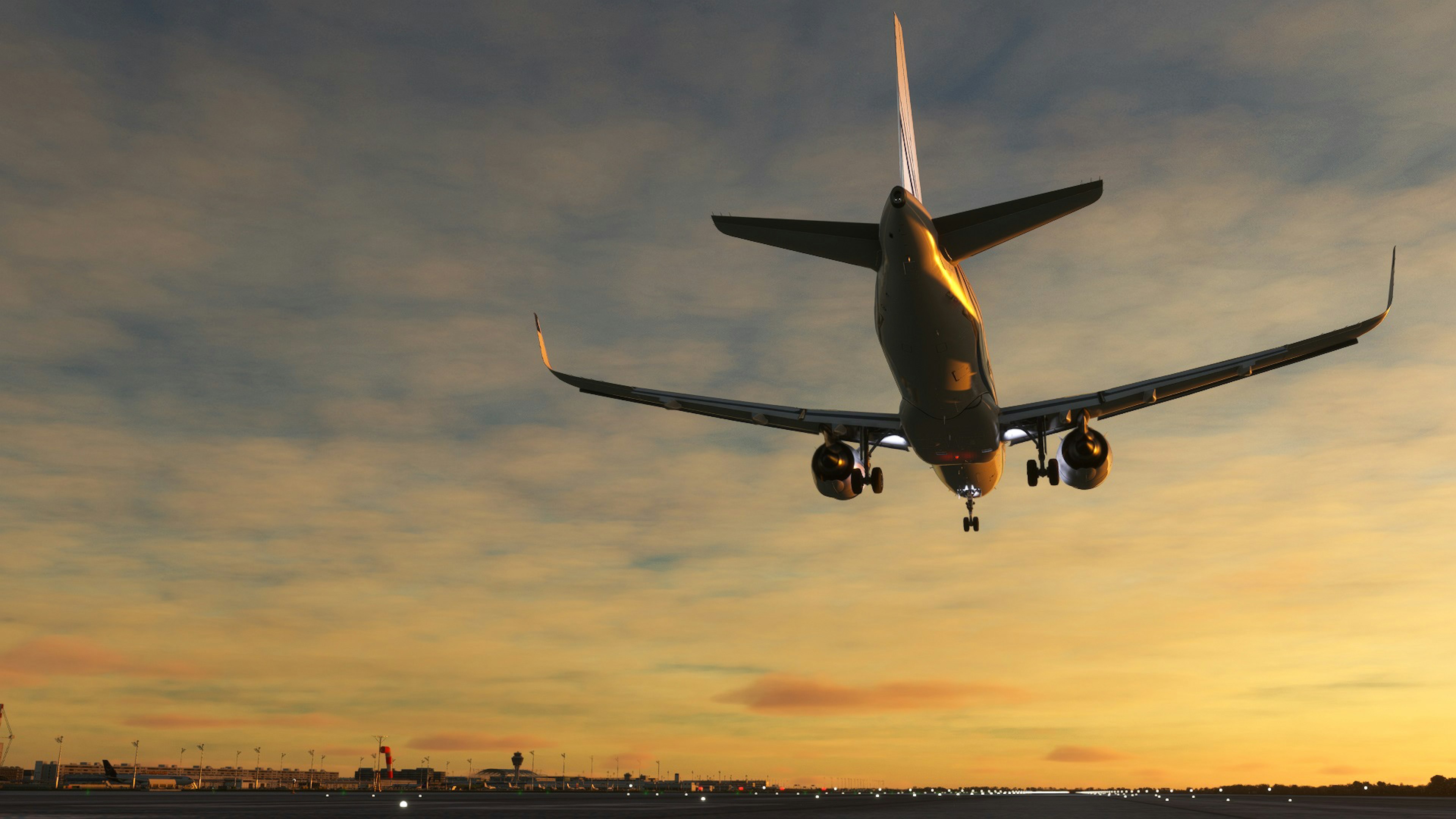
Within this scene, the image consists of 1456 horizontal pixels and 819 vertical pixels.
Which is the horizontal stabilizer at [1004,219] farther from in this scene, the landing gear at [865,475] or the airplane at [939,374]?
the landing gear at [865,475]

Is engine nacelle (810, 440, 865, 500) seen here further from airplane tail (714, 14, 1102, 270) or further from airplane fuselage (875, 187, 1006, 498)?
airplane tail (714, 14, 1102, 270)

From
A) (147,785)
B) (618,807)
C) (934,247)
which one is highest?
(934,247)

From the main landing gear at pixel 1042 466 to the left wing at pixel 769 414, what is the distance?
17.7 feet

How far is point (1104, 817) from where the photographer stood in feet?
175

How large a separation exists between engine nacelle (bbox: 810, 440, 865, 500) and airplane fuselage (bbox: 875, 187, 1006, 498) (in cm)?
264

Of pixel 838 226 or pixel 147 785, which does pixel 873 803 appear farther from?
pixel 147 785

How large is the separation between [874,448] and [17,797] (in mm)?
81196

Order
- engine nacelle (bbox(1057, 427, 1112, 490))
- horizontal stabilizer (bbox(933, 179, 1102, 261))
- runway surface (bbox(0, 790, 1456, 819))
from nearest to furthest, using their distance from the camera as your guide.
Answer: horizontal stabilizer (bbox(933, 179, 1102, 261))
engine nacelle (bbox(1057, 427, 1112, 490))
runway surface (bbox(0, 790, 1456, 819))

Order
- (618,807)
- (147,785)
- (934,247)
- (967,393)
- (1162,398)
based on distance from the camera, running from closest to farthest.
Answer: (934,247)
(967,393)
(1162,398)
(618,807)
(147,785)

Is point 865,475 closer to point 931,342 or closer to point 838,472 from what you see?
point 838,472

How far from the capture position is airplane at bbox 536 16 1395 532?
29.8 meters

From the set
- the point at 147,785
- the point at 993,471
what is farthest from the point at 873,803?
the point at 147,785

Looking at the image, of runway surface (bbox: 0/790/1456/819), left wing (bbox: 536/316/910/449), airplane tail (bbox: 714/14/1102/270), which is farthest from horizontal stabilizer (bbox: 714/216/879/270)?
runway surface (bbox: 0/790/1456/819)

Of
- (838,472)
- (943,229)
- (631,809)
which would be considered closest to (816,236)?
(943,229)
